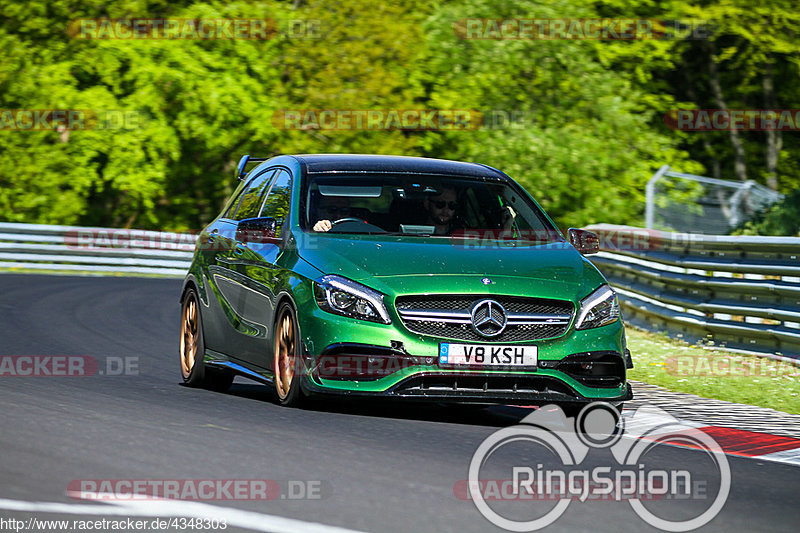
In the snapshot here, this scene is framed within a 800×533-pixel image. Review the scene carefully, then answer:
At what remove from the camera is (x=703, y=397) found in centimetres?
1142

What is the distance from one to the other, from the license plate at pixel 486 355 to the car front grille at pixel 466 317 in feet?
0.18

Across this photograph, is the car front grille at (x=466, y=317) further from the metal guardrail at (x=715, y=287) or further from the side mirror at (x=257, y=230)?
the metal guardrail at (x=715, y=287)

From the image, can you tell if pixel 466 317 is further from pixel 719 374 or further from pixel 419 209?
pixel 719 374

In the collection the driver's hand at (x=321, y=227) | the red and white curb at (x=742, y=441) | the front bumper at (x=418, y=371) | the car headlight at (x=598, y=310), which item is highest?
the driver's hand at (x=321, y=227)

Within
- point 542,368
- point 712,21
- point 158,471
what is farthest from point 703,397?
point 712,21

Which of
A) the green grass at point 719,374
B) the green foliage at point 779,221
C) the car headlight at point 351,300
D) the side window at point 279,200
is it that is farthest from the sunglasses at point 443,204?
the green foliage at point 779,221

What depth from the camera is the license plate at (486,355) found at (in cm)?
862

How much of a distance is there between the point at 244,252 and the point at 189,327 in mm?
1399

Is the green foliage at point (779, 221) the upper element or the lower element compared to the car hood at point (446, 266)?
lower

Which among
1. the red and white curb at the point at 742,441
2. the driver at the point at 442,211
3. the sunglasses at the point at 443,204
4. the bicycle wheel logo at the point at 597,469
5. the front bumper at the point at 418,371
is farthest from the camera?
the sunglasses at the point at 443,204

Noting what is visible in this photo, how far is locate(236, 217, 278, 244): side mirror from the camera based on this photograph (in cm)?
971

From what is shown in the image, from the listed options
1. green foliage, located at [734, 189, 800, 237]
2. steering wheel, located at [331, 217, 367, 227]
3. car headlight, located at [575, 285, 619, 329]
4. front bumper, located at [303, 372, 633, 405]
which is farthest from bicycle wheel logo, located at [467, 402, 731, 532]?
green foliage, located at [734, 189, 800, 237]

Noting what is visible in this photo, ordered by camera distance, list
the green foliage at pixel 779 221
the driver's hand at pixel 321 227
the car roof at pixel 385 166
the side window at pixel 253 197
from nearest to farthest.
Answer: the driver's hand at pixel 321 227 → the car roof at pixel 385 166 → the side window at pixel 253 197 → the green foliage at pixel 779 221

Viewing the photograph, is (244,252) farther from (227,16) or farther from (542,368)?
(227,16)
